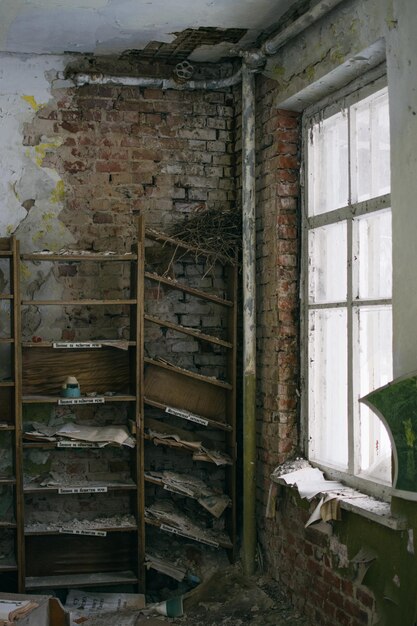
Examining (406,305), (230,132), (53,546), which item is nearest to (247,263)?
(230,132)

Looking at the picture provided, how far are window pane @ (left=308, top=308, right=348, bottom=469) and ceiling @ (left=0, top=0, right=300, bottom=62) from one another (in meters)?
1.57

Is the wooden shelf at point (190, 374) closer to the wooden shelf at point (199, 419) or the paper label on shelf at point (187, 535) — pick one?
the wooden shelf at point (199, 419)

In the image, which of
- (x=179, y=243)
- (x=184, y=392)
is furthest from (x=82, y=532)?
(x=179, y=243)

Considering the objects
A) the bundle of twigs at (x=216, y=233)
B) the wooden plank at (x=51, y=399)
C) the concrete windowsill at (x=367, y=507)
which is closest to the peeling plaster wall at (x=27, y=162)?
the bundle of twigs at (x=216, y=233)

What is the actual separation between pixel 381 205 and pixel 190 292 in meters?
1.47

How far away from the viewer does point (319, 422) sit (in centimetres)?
418

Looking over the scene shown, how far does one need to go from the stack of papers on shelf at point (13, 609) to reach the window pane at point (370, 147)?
2.33m

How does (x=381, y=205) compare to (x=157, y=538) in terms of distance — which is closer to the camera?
(x=381, y=205)

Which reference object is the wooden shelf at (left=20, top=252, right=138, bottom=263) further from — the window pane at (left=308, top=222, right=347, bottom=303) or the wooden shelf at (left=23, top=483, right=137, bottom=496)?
the wooden shelf at (left=23, top=483, right=137, bottom=496)

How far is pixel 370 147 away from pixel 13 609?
2.57 m

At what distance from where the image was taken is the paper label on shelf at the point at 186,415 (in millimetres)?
4551

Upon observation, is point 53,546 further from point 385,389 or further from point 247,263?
point 385,389

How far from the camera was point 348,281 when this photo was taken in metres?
3.79

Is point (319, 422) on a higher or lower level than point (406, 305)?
lower
